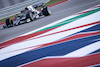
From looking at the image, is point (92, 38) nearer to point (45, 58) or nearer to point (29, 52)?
point (45, 58)

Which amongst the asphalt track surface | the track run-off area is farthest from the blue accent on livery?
the asphalt track surface

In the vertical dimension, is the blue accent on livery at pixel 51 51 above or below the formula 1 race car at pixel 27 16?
below

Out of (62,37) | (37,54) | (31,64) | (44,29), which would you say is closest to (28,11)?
(44,29)

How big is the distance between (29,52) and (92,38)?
183 cm

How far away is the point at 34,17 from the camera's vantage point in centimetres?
743

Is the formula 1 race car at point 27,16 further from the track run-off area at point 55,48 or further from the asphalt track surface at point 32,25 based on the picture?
the track run-off area at point 55,48

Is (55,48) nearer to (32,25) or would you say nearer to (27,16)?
(32,25)

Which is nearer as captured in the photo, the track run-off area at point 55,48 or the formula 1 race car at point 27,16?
the track run-off area at point 55,48

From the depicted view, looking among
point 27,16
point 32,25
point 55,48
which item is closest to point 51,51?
point 55,48

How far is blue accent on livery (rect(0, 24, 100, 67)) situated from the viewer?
11.6 feet

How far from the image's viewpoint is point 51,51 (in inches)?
145

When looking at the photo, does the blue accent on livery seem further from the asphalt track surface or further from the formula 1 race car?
the formula 1 race car

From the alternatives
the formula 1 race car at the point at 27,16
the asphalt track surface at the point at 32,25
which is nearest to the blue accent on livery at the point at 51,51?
the asphalt track surface at the point at 32,25

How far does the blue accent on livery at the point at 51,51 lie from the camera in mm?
3527
